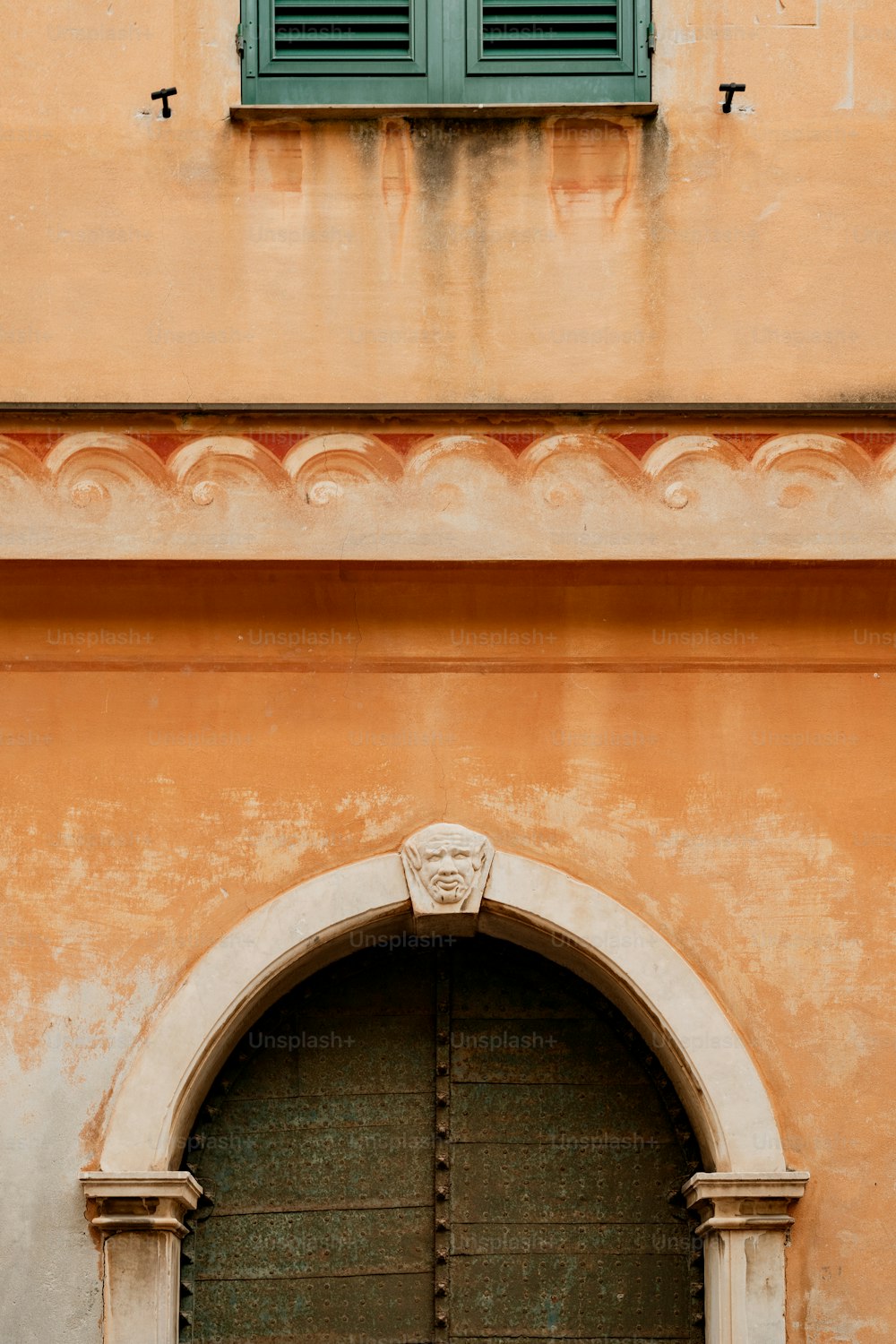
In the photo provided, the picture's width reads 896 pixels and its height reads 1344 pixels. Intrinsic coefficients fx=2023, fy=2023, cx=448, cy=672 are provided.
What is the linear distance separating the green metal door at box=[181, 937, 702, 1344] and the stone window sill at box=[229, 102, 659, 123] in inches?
104

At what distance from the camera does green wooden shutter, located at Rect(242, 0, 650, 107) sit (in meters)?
6.57

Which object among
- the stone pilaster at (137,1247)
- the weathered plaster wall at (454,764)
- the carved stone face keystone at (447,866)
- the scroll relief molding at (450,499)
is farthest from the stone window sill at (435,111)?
the stone pilaster at (137,1247)

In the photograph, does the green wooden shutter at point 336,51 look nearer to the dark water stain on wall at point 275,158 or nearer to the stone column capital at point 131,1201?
the dark water stain on wall at point 275,158

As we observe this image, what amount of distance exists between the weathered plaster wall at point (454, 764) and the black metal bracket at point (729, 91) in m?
1.52

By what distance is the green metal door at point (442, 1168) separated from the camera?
6082mm

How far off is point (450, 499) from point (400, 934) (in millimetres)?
1363

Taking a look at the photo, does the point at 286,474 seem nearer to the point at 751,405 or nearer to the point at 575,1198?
the point at 751,405

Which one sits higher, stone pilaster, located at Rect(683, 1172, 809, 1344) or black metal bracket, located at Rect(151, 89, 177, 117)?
black metal bracket, located at Rect(151, 89, 177, 117)

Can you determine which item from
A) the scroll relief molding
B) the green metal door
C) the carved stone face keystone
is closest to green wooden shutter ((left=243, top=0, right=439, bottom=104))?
the scroll relief molding

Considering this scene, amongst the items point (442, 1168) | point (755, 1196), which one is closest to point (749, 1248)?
point (755, 1196)

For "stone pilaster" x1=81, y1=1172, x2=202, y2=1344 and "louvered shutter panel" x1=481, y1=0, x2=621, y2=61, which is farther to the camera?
"louvered shutter panel" x1=481, y1=0, x2=621, y2=61

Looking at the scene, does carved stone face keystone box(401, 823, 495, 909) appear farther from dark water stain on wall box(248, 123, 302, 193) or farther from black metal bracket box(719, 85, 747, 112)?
black metal bracket box(719, 85, 747, 112)

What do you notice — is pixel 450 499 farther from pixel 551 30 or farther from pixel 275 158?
pixel 551 30

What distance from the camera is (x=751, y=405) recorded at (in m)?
6.22
